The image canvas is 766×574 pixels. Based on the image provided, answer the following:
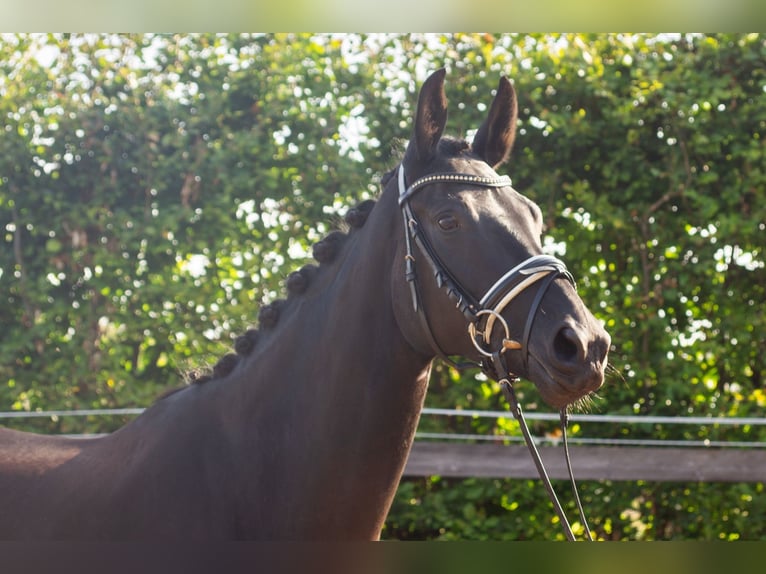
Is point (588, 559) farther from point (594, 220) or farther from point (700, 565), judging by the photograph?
point (594, 220)

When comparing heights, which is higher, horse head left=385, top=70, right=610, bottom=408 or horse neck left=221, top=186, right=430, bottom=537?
horse head left=385, top=70, right=610, bottom=408

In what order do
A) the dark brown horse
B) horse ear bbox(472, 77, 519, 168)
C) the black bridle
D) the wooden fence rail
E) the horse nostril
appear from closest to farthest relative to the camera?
the horse nostril < the black bridle < the dark brown horse < horse ear bbox(472, 77, 519, 168) < the wooden fence rail

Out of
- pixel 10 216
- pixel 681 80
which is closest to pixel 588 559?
pixel 681 80

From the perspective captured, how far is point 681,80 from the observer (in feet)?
17.9

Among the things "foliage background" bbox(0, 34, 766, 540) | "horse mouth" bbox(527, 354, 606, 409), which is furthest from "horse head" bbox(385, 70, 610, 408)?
"foliage background" bbox(0, 34, 766, 540)

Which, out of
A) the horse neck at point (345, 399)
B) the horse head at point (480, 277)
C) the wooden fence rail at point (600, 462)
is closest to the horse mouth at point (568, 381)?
the horse head at point (480, 277)

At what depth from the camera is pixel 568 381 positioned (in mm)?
1938

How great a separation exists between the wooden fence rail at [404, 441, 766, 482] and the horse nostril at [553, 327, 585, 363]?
3390 millimetres

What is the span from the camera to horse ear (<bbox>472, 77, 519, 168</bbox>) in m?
2.52

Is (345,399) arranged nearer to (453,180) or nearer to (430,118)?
(453,180)

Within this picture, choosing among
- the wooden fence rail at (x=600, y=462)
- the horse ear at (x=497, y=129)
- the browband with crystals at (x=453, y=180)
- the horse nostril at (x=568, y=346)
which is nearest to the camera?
the horse nostril at (x=568, y=346)

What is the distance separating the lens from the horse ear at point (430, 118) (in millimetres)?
2314

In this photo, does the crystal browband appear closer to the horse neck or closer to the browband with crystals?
the browband with crystals

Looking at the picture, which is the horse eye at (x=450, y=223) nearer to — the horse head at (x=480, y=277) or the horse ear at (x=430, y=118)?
the horse head at (x=480, y=277)
